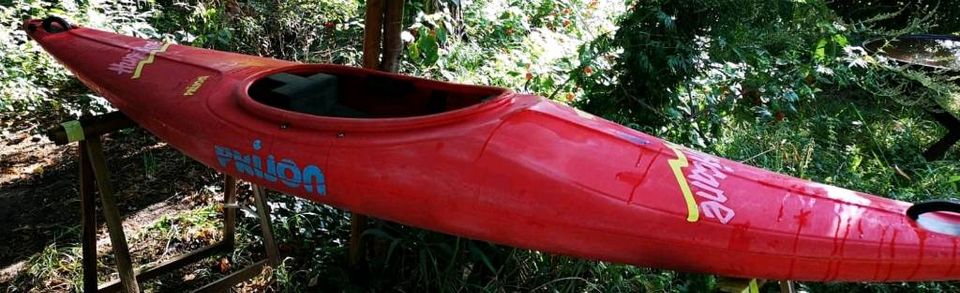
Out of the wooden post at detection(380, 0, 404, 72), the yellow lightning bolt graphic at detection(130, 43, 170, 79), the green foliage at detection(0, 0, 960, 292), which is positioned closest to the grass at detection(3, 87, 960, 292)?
the green foliage at detection(0, 0, 960, 292)

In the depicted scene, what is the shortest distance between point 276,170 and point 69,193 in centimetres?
212

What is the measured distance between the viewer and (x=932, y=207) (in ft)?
5.63

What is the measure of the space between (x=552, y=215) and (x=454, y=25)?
2.94 metres

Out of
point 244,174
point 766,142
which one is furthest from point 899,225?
point 244,174

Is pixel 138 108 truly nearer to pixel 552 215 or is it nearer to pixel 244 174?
pixel 244 174

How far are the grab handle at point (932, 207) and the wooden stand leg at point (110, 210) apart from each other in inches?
101

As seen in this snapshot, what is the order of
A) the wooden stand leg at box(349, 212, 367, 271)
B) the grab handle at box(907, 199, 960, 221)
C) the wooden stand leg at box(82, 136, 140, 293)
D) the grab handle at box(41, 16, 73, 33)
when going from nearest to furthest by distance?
1. the grab handle at box(907, 199, 960, 221)
2. the wooden stand leg at box(82, 136, 140, 293)
3. the wooden stand leg at box(349, 212, 367, 271)
4. the grab handle at box(41, 16, 73, 33)

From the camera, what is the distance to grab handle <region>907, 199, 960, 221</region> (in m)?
1.68

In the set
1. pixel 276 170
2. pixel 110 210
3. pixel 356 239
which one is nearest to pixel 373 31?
pixel 276 170

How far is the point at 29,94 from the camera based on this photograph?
143 inches

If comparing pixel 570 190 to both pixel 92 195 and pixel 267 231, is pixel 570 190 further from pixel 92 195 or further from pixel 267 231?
pixel 92 195

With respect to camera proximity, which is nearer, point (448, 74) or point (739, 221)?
point (739, 221)

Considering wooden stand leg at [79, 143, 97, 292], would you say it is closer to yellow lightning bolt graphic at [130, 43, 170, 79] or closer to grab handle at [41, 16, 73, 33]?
yellow lightning bolt graphic at [130, 43, 170, 79]

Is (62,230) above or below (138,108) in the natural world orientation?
below
